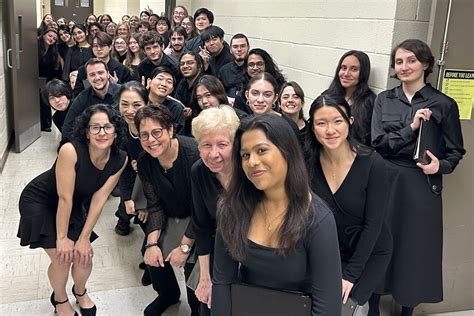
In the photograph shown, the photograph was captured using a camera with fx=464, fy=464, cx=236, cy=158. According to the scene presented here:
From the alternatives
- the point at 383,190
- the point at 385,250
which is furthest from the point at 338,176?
the point at 385,250

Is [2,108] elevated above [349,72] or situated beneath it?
situated beneath

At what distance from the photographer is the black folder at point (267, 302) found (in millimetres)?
1329

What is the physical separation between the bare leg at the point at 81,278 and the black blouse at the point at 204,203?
68cm

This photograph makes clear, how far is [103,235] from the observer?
3350 mm

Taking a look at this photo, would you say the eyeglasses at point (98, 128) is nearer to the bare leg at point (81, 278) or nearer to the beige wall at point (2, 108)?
the bare leg at point (81, 278)

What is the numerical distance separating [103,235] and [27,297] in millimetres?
856

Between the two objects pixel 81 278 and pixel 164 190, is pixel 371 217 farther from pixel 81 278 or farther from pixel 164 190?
pixel 81 278

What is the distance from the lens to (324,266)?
129cm

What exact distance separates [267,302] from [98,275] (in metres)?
1.74

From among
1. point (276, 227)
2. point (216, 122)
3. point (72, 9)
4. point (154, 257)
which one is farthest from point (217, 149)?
point (72, 9)

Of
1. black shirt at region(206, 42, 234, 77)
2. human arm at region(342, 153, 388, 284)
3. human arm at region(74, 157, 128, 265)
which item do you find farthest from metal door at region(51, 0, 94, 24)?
human arm at region(342, 153, 388, 284)

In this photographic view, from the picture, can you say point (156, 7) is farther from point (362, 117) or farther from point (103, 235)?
point (362, 117)

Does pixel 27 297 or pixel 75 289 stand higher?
pixel 75 289

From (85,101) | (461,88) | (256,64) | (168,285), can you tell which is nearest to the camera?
(461,88)
